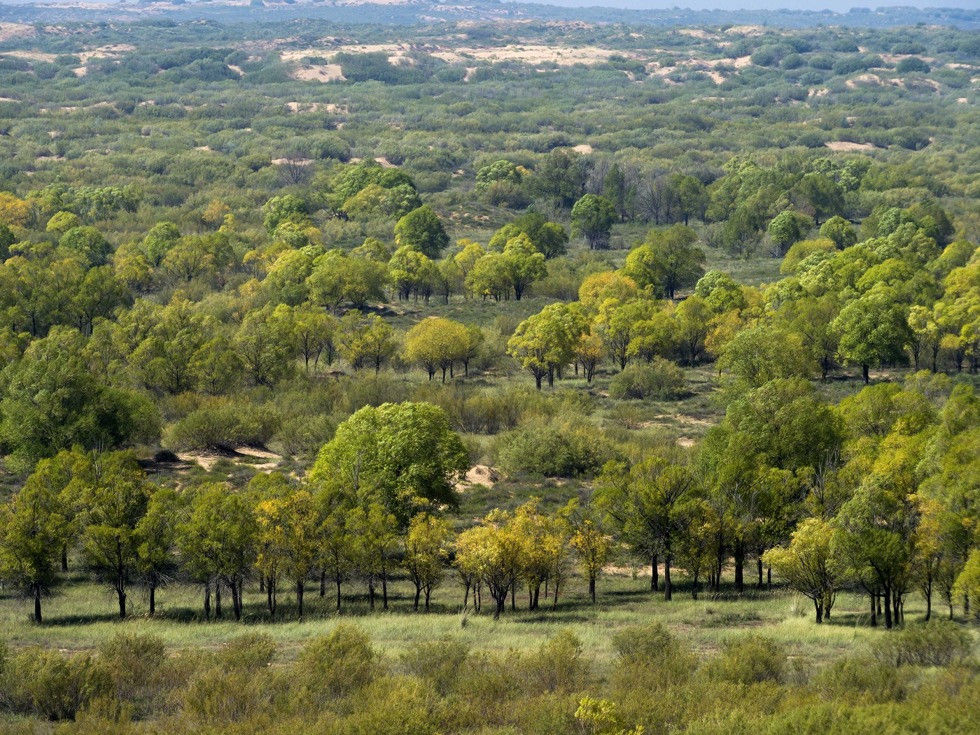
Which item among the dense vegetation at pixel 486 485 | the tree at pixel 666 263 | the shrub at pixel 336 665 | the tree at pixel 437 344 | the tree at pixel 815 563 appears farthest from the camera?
the tree at pixel 666 263

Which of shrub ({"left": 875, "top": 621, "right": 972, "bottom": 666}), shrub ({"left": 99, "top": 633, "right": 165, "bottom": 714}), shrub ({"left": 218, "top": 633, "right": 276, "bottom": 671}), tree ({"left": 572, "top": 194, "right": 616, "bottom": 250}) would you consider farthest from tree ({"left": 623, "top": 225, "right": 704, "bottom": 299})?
shrub ({"left": 99, "top": 633, "right": 165, "bottom": 714})

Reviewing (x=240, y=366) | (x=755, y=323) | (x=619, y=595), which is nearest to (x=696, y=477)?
(x=619, y=595)

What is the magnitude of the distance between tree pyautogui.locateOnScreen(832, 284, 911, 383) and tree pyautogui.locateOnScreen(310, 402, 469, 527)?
3985 cm

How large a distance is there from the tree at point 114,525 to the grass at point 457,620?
143cm

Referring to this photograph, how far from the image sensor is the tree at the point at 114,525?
1740 inches

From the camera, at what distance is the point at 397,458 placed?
52812mm

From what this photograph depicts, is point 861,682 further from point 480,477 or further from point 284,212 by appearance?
point 284,212

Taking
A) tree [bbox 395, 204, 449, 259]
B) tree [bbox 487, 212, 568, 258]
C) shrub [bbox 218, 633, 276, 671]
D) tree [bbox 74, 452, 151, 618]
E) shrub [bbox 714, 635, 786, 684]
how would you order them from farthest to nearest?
tree [bbox 395, 204, 449, 259], tree [bbox 487, 212, 568, 258], tree [bbox 74, 452, 151, 618], shrub [bbox 218, 633, 276, 671], shrub [bbox 714, 635, 786, 684]

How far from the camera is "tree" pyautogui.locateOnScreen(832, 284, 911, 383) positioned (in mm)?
82938

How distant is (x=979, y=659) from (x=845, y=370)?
59455mm

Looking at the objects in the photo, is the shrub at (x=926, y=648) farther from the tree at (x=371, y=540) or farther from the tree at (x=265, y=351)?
the tree at (x=265, y=351)

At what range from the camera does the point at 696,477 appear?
51.0 meters

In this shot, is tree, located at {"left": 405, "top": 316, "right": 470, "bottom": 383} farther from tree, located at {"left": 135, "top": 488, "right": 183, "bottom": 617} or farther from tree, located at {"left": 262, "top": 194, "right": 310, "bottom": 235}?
tree, located at {"left": 262, "top": 194, "right": 310, "bottom": 235}

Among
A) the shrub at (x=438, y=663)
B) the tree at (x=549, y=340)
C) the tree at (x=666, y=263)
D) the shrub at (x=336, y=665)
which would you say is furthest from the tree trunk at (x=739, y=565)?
the tree at (x=666, y=263)
